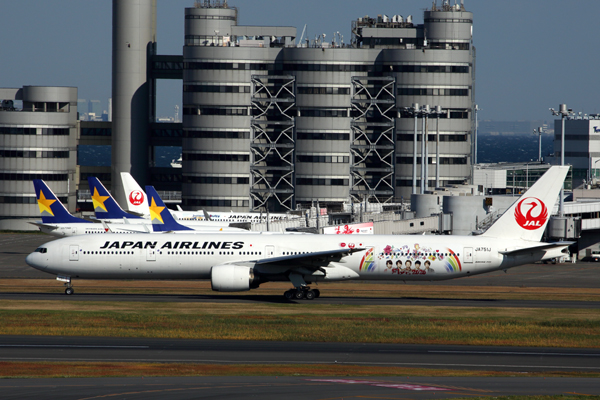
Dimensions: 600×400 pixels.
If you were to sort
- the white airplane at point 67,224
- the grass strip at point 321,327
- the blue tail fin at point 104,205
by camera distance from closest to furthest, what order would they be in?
the grass strip at point 321,327, the white airplane at point 67,224, the blue tail fin at point 104,205

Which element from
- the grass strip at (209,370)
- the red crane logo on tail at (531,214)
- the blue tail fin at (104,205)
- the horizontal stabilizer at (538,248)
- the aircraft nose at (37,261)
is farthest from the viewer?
the blue tail fin at (104,205)

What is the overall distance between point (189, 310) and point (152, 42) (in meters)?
109

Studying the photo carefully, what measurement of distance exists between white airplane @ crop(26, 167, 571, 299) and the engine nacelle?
63 millimetres

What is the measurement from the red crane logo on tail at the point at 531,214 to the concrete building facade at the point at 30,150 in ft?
313

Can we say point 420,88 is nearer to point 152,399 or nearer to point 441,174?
point 441,174

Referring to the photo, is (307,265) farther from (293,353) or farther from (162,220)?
(162,220)

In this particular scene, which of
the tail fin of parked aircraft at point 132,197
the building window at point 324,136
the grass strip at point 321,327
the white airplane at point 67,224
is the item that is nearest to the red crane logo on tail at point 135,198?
the tail fin of parked aircraft at point 132,197

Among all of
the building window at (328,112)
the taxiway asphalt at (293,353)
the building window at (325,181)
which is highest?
the building window at (328,112)

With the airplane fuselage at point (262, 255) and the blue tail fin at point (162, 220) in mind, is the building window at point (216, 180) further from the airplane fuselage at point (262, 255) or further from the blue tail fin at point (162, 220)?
the airplane fuselage at point (262, 255)

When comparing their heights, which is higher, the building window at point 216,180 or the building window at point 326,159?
the building window at point 326,159

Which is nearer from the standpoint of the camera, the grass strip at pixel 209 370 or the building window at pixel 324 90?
the grass strip at pixel 209 370

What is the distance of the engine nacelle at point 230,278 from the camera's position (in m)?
48.3

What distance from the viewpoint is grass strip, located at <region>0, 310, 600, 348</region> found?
123 feet

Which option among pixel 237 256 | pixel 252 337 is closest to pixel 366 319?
pixel 252 337
